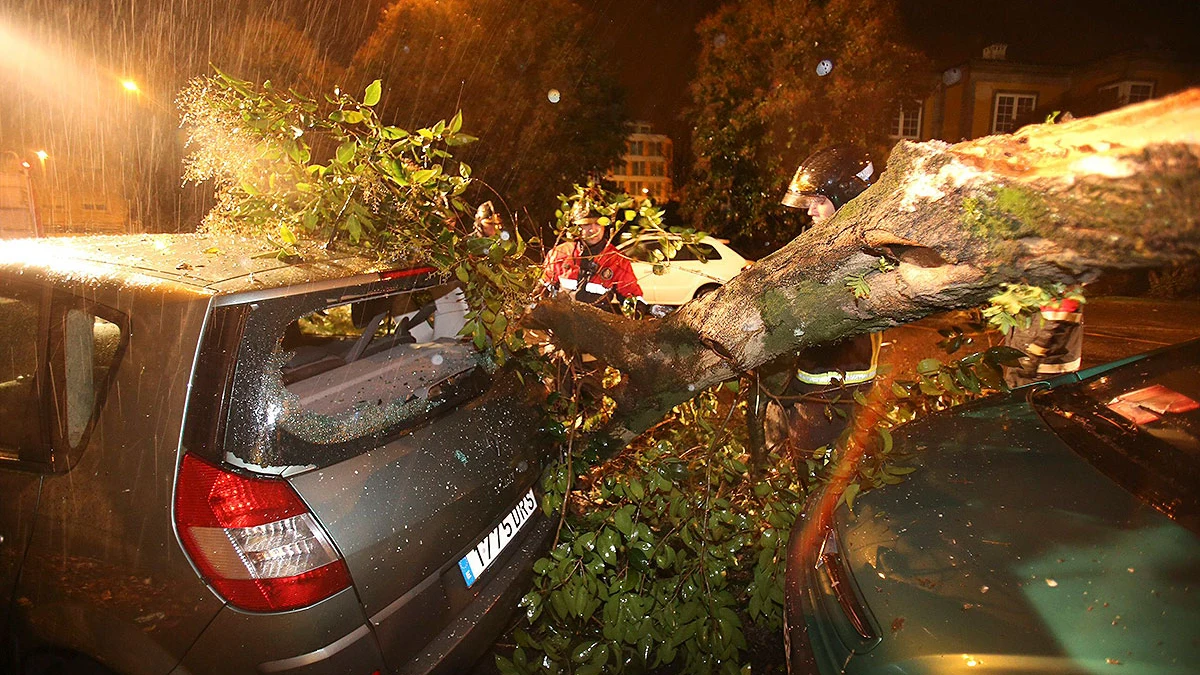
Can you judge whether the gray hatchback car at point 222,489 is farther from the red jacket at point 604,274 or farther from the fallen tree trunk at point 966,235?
the red jacket at point 604,274

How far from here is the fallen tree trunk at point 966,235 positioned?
44.5 inches

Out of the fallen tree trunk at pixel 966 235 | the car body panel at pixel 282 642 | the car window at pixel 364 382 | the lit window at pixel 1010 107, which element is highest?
the lit window at pixel 1010 107

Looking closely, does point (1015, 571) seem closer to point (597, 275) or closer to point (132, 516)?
point (132, 516)

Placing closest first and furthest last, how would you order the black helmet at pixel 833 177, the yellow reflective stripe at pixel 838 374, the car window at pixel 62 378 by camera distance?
the car window at pixel 62 378
the yellow reflective stripe at pixel 838 374
the black helmet at pixel 833 177

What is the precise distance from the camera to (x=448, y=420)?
2.19 m

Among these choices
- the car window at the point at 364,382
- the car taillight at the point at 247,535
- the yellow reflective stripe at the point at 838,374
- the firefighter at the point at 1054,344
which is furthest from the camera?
the firefighter at the point at 1054,344

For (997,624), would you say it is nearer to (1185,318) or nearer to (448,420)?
(448,420)

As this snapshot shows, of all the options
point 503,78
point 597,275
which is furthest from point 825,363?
point 503,78

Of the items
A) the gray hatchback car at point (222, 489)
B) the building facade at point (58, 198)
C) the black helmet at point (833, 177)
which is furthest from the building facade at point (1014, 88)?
the gray hatchback car at point (222, 489)

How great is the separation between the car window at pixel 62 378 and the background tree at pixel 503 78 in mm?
11183

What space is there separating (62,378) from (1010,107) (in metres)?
29.8

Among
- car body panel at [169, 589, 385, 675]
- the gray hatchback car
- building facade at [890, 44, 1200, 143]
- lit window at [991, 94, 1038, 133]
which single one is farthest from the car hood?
lit window at [991, 94, 1038, 133]

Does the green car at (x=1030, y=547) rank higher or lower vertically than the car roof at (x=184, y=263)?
lower

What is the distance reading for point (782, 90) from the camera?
12711 millimetres
